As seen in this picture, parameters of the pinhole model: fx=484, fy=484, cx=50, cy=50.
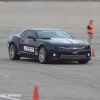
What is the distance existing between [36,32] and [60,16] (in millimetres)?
55896

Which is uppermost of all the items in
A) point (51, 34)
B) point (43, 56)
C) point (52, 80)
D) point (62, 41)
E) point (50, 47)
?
point (51, 34)

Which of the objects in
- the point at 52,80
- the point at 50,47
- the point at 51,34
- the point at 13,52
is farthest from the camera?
the point at 13,52

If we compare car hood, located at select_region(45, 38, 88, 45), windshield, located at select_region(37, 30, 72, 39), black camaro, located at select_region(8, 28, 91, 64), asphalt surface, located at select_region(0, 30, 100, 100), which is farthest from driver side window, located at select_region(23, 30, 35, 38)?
asphalt surface, located at select_region(0, 30, 100, 100)

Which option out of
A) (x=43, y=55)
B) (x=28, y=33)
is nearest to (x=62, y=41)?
(x=43, y=55)

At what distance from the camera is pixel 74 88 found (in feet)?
39.5

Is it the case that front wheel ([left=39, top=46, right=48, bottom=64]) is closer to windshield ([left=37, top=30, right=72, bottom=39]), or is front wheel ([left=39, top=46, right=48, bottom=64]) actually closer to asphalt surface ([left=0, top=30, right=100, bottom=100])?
asphalt surface ([left=0, top=30, right=100, bottom=100])

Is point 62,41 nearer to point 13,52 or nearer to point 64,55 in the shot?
point 64,55

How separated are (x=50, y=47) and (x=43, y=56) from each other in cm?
52

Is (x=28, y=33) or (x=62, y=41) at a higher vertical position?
(x=28, y=33)

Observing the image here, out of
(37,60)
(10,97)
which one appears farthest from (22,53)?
(10,97)

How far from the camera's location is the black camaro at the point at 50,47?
59.2 ft

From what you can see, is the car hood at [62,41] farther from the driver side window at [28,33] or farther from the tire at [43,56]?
the driver side window at [28,33]

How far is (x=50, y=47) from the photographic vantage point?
18031 millimetres

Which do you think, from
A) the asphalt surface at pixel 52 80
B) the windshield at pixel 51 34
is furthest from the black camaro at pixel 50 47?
the asphalt surface at pixel 52 80
